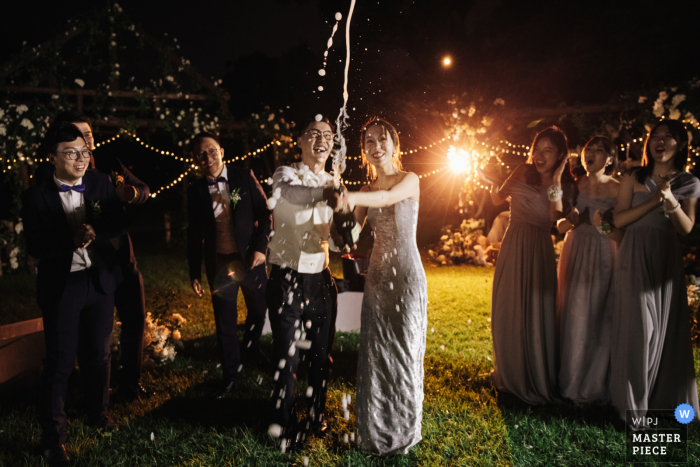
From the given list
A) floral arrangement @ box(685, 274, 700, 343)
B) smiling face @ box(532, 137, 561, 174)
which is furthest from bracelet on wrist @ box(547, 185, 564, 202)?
floral arrangement @ box(685, 274, 700, 343)

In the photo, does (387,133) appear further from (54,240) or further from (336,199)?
(54,240)

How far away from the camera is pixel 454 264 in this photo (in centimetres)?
1067

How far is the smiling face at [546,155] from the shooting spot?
3.66 m

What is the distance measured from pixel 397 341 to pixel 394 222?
757 mm

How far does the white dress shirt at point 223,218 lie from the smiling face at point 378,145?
1.63 m

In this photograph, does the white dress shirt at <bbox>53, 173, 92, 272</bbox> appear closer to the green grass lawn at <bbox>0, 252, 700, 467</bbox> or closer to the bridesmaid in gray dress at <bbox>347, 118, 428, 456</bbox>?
the green grass lawn at <bbox>0, 252, 700, 467</bbox>

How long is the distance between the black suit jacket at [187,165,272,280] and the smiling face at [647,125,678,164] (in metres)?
3.14

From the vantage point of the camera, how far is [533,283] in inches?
144

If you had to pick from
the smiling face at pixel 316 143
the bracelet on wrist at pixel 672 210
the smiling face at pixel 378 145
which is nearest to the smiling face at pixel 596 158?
the bracelet on wrist at pixel 672 210

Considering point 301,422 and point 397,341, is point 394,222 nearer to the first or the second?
point 397,341

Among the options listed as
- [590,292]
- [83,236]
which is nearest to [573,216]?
[590,292]

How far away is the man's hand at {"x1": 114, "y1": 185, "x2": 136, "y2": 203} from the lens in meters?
3.51

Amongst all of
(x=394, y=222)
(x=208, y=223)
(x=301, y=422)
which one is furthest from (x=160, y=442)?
(x=394, y=222)

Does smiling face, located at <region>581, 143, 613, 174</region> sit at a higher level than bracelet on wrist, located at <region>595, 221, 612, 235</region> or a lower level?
higher
